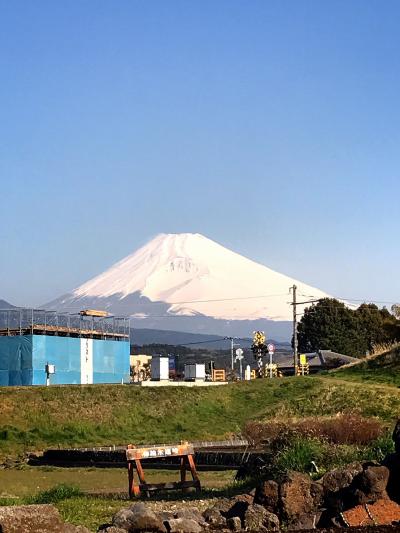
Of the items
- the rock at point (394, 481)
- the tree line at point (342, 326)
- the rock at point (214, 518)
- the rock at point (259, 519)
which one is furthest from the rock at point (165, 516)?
the tree line at point (342, 326)

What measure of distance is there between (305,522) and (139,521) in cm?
217

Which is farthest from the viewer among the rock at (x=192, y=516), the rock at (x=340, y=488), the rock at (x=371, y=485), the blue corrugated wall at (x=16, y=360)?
the blue corrugated wall at (x=16, y=360)

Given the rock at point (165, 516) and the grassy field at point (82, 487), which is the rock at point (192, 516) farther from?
the grassy field at point (82, 487)

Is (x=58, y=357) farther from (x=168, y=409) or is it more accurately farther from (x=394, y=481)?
(x=394, y=481)

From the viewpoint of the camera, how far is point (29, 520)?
10102 mm

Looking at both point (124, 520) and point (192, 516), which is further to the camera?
point (192, 516)

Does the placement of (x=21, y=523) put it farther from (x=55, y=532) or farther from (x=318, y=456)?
(x=318, y=456)

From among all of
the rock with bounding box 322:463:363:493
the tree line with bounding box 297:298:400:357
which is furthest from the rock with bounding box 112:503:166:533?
the tree line with bounding box 297:298:400:357

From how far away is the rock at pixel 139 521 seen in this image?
11.4 meters

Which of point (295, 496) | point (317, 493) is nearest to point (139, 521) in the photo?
point (295, 496)

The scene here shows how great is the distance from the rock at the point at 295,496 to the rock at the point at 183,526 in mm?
1296

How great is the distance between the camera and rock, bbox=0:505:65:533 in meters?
9.95

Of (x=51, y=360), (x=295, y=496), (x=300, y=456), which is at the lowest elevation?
(x=295, y=496)

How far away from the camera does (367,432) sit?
22.9 m
